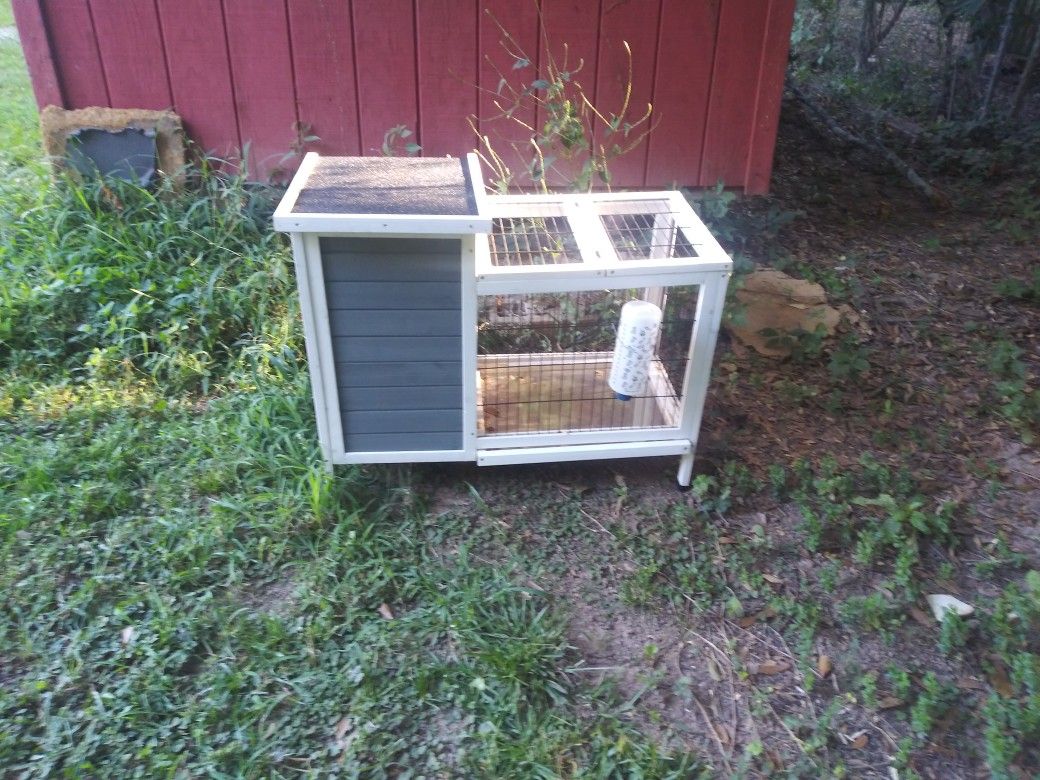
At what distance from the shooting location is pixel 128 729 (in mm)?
2064

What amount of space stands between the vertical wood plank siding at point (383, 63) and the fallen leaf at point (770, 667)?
2656 millimetres

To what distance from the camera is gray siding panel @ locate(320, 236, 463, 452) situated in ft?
7.71

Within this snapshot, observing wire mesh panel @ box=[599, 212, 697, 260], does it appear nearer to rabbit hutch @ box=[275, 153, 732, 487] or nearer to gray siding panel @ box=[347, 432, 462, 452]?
rabbit hutch @ box=[275, 153, 732, 487]

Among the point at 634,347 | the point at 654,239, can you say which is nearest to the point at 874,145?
the point at 654,239

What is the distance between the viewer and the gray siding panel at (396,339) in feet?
7.71

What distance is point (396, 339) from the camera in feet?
8.12

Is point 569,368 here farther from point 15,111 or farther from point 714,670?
point 15,111

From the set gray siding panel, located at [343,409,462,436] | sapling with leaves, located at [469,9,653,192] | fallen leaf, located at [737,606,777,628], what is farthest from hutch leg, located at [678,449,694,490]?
sapling with leaves, located at [469,9,653,192]

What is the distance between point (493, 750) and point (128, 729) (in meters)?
0.87

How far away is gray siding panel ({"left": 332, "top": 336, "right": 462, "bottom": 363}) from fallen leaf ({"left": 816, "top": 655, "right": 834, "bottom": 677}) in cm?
129

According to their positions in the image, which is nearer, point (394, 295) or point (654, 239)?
point (394, 295)

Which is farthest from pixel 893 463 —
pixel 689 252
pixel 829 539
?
pixel 689 252

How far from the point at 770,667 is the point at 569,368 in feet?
4.11

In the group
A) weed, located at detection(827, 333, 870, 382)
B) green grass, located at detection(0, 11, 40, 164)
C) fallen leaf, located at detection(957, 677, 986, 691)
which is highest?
green grass, located at detection(0, 11, 40, 164)
